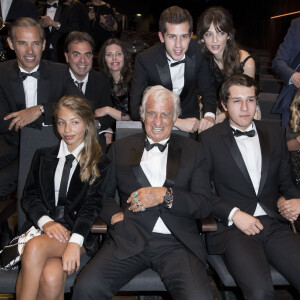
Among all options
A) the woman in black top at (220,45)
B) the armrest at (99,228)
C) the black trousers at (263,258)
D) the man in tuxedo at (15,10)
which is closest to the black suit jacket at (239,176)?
the black trousers at (263,258)

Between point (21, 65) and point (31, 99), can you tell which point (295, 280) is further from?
point (21, 65)

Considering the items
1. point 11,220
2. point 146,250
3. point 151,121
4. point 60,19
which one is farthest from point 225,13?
point 11,220

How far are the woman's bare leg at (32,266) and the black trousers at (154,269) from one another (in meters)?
0.22

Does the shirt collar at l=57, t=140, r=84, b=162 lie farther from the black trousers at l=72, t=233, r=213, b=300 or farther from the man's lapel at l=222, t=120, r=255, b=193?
the man's lapel at l=222, t=120, r=255, b=193

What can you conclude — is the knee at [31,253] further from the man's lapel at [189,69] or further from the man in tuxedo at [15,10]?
the man in tuxedo at [15,10]

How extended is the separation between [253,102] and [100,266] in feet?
4.70

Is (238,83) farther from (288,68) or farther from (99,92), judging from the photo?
(99,92)

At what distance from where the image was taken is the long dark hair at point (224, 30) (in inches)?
122

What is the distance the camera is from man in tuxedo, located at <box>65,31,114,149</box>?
3.46 meters

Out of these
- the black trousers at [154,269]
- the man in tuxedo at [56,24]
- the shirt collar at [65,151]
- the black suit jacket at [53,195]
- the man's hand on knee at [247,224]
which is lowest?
the black trousers at [154,269]

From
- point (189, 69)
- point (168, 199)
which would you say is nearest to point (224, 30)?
point (189, 69)

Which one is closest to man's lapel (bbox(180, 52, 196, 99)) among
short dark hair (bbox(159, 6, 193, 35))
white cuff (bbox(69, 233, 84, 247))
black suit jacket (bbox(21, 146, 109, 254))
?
short dark hair (bbox(159, 6, 193, 35))

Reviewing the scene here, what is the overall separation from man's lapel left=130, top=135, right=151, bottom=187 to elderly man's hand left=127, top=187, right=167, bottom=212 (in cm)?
13

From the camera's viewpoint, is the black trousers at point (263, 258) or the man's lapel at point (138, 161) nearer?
the black trousers at point (263, 258)
